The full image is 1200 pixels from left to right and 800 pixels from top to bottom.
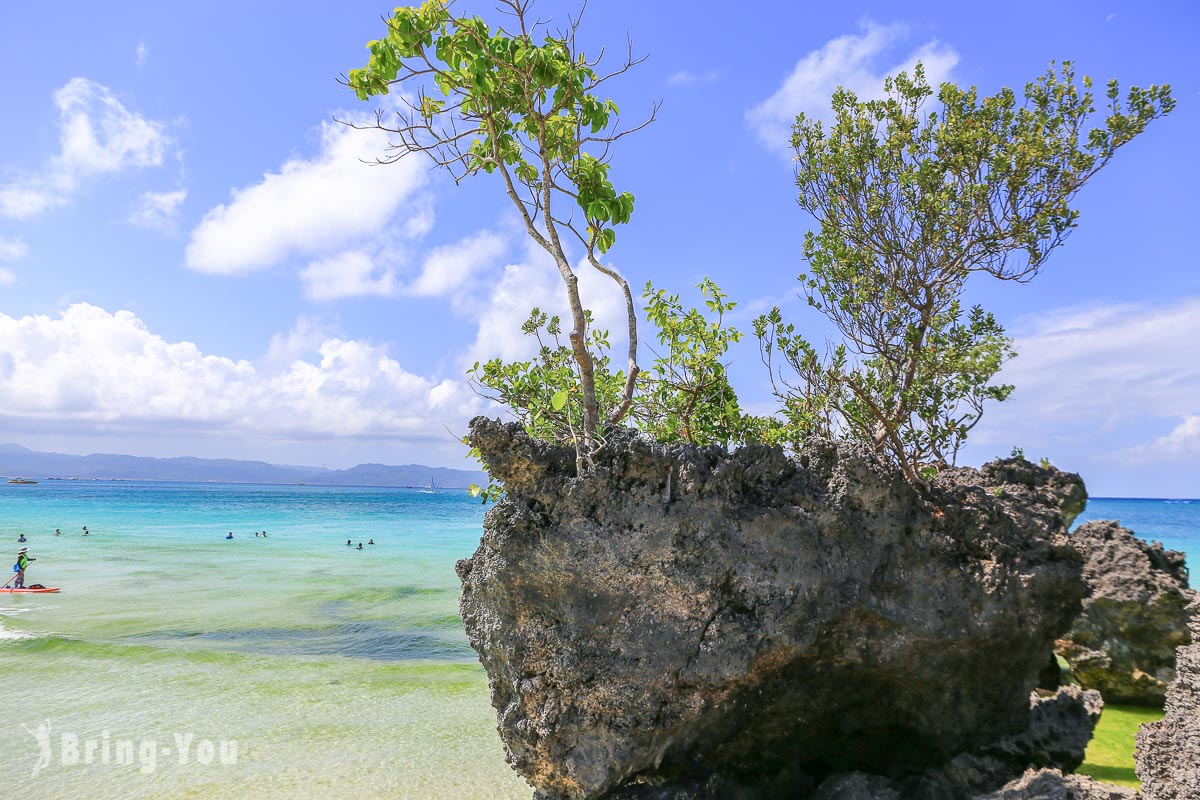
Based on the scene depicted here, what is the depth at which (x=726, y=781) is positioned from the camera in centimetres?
470

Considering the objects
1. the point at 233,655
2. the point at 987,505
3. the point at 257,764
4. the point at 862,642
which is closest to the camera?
the point at 862,642

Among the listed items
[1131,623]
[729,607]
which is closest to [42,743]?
[729,607]

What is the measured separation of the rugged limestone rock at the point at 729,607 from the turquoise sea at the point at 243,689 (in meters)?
2.57

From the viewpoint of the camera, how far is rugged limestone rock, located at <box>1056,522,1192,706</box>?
6652 mm

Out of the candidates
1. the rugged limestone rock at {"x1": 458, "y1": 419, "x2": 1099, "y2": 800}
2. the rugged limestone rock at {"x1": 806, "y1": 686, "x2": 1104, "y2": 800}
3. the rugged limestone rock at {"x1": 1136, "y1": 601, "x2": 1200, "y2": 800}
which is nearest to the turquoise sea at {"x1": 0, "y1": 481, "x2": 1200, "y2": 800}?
the rugged limestone rock at {"x1": 458, "y1": 419, "x2": 1099, "y2": 800}

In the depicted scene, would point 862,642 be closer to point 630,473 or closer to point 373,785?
point 630,473

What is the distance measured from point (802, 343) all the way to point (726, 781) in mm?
3577

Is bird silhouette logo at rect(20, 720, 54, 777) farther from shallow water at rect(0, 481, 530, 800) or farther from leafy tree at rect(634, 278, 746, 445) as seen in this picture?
leafy tree at rect(634, 278, 746, 445)

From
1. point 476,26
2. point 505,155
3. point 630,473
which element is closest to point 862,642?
point 630,473

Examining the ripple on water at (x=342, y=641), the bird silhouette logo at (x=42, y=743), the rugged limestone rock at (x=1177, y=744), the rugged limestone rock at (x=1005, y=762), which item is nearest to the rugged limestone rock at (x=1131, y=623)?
the rugged limestone rock at (x=1005, y=762)

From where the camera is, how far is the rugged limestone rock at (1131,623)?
21.8 feet

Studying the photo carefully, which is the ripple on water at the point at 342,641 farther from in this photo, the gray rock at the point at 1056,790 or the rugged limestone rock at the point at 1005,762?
the gray rock at the point at 1056,790

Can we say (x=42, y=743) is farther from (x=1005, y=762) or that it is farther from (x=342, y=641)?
(x=1005, y=762)

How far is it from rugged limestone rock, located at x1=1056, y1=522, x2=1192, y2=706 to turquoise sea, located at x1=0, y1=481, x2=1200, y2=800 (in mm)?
5731
